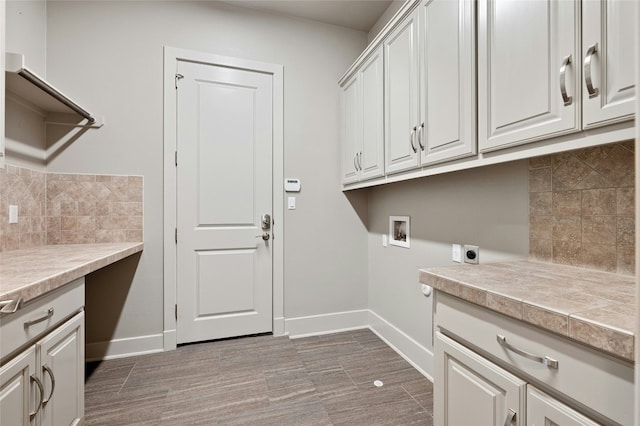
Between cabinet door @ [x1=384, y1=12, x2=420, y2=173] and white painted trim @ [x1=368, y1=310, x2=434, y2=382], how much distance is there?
1.26 m

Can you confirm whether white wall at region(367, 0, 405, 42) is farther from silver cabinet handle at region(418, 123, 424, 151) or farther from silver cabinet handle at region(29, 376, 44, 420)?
silver cabinet handle at region(29, 376, 44, 420)

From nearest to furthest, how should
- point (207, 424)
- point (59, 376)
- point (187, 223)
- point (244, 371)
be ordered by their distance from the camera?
1. point (59, 376)
2. point (207, 424)
3. point (244, 371)
4. point (187, 223)

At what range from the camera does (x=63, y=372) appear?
123 centimetres

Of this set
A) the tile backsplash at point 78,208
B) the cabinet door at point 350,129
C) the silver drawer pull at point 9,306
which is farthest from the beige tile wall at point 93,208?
the cabinet door at point 350,129

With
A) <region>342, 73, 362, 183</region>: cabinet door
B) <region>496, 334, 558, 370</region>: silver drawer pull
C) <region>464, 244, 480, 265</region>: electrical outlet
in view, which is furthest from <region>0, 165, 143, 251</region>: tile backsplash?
→ <region>496, 334, 558, 370</region>: silver drawer pull

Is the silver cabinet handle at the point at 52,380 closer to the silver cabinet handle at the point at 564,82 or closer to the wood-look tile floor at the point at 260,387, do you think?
the wood-look tile floor at the point at 260,387

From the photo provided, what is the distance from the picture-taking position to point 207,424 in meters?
1.54

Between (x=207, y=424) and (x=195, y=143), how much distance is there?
193cm

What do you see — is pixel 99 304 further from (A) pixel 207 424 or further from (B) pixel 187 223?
(A) pixel 207 424

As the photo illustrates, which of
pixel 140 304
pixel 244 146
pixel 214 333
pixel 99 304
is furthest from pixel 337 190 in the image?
pixel 99 304

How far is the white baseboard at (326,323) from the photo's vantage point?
8.73ft

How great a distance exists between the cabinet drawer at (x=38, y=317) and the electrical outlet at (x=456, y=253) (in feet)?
6.36

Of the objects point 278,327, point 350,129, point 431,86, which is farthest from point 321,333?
point 431,86

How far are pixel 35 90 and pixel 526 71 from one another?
8.26 ft
